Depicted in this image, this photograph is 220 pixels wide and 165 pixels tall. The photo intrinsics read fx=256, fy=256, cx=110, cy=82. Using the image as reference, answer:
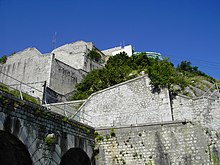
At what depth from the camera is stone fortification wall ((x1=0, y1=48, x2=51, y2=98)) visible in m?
28.6

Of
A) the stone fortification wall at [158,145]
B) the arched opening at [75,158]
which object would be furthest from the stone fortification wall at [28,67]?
the stone fortification wall at [158,145]

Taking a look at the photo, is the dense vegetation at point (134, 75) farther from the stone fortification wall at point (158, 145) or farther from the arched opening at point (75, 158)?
the arched opening at point (75, 158)

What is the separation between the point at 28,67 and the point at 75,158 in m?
19.0

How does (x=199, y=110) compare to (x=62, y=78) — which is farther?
(x=62, y=78)

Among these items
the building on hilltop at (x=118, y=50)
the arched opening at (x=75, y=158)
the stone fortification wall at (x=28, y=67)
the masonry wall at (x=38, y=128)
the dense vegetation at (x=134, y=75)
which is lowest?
the arched opening at (x=75, y=158)

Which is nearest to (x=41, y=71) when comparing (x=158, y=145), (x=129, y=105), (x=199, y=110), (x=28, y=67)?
(x=28, y=67)

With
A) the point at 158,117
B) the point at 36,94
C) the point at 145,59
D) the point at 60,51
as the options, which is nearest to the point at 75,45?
the point at 60,51

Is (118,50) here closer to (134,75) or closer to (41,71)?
(41,71)

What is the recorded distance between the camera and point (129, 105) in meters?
17.7

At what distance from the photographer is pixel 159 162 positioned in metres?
12.8

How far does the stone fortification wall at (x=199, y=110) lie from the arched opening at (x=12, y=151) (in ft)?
28.9

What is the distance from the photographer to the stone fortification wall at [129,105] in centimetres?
1680

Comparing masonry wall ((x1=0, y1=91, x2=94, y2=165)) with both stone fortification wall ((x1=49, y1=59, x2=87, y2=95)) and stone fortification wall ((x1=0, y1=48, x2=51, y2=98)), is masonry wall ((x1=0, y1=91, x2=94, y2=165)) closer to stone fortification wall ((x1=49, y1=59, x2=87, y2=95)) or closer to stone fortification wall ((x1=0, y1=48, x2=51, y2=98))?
stone fortification wall ((x1=49, y1=59, x2=87, y2=95))

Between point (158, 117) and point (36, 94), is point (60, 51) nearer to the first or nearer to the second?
point (36, 94)
